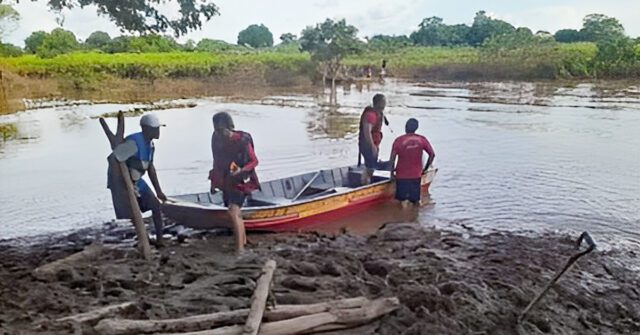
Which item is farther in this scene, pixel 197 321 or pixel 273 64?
pixel 273 64

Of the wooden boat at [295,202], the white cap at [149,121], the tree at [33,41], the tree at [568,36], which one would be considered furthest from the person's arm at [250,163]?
the tree at [568,36]

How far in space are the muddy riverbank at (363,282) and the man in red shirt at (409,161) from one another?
2.12 m

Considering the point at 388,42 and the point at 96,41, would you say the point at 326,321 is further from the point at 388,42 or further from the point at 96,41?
the point at 388,42

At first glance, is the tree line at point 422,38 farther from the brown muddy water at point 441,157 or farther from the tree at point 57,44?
the brown muddy water at point 441,157

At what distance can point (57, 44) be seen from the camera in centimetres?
5116

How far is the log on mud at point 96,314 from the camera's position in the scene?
17.3 ft

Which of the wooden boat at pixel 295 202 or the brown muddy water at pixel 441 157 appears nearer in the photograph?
the wooden boat at pixel 295 202

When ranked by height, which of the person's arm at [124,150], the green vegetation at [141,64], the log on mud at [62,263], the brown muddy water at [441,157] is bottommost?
the brown muddy water at [441,157]

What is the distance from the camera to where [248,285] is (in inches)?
248

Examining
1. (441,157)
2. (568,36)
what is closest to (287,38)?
(568,36)

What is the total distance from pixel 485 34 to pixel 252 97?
43056 millimetres

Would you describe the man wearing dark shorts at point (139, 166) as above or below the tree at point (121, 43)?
below

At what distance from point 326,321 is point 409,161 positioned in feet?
19.8

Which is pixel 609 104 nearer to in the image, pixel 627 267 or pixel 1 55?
pixel 627 267
